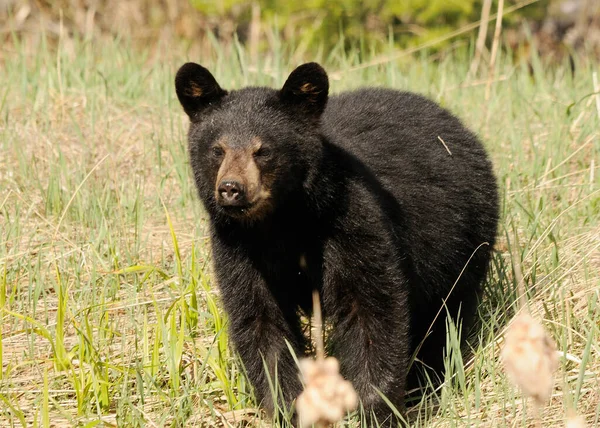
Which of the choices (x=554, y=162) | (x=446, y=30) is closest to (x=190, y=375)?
(x=554, y=162)

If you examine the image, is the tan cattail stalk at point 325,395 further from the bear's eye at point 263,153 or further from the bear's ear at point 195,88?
the bear's ear at point 195,88

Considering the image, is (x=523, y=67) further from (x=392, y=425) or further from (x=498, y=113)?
(x=392, y=425)

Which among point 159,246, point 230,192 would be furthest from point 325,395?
point 159,246

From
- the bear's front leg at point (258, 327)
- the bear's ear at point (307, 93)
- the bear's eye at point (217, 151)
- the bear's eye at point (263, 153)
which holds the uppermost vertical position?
the bear's ear at point (307, 93)

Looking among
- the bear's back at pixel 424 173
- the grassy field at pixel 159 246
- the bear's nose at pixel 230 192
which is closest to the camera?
the bear's nose at pixel 230 192

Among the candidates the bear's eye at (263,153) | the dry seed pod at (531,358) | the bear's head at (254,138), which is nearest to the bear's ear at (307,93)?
the bear's head at (254,138)

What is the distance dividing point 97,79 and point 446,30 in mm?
4569

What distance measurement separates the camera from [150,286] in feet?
15.1

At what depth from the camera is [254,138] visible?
12.6 ft

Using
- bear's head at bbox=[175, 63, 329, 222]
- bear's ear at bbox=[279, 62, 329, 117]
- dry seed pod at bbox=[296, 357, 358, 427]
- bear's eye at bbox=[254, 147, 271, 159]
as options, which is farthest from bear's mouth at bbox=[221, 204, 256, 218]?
dry seed pod at bbox=[296, 357, 358, 427]

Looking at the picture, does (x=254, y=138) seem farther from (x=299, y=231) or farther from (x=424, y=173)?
(x=424, y=173)

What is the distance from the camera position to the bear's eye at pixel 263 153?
381cm

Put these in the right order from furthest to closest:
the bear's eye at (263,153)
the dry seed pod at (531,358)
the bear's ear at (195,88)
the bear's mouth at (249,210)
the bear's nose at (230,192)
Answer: the bear's ear at (195,88) → the bear's eye at (263,153) → the bear's mouth at (249,210) → the bear's nose at (230,192) → the dry seed pod at (531,358)

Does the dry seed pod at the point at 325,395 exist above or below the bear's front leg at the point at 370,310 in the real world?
above
